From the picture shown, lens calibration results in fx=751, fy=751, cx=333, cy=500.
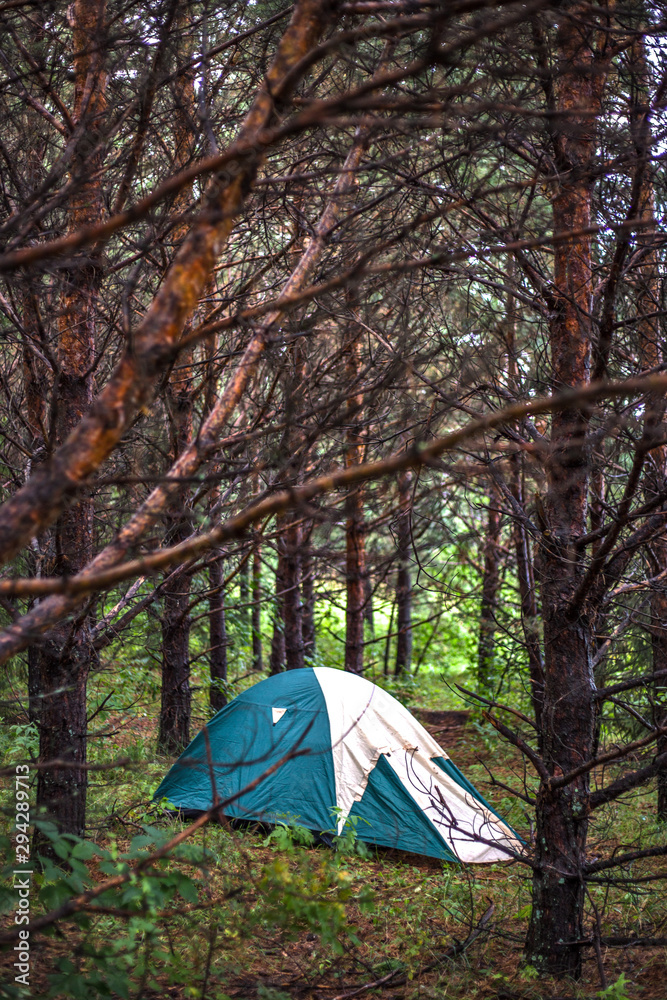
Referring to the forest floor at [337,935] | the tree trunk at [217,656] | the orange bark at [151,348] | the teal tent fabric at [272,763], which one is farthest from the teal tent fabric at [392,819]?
the orange bark at [151,348]

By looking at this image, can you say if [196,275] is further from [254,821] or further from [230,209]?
[254,821]

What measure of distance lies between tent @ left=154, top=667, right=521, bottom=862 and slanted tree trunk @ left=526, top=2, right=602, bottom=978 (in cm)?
267

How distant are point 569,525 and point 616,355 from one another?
1.17m

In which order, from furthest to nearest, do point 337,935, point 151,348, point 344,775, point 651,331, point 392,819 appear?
1. point 344,775
2. point 392,819
3. point 651,331
4. point 337,935
5. point 151,348

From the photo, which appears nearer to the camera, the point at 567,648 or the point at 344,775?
the point at 567,648

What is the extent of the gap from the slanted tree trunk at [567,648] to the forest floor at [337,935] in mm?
297

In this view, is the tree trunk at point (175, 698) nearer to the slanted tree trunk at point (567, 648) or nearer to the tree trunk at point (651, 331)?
the tree trunk at point (651, 331)

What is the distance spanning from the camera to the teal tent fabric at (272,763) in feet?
22.5

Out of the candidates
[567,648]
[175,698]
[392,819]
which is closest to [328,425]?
[567,648]

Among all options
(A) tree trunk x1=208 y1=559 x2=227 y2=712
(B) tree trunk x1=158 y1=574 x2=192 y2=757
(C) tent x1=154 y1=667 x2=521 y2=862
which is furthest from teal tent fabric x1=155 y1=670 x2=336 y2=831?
(A) tree trunk x1=208 y1=559 x2=227 y2=712

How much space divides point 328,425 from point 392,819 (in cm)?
513

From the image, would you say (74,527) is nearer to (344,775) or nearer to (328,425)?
(328,425)

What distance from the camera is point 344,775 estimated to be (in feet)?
23.0

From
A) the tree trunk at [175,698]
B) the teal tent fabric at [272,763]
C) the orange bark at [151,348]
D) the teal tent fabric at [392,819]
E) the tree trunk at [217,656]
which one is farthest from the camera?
the tree trunk at [217,656]
